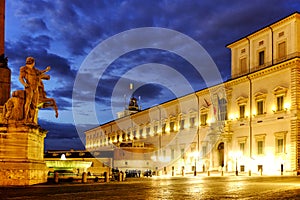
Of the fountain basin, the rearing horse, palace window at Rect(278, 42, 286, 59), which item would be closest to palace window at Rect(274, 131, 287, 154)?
palace window at Rect(278, 42, 286, 59)

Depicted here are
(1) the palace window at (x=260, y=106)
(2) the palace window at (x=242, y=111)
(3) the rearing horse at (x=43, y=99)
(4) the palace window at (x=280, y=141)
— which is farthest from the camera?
(2) the palace window at (x=242, y=111)

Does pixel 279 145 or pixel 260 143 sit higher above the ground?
pixel 260 143

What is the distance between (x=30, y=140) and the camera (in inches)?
624

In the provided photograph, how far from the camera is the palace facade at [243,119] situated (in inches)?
1426

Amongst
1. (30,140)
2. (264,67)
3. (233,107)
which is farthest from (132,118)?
(30,140)

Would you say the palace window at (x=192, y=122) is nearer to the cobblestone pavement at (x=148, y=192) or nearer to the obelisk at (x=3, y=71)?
the cobblestone pavement at (x=148, y=192)

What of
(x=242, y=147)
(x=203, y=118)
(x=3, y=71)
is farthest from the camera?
(x=203, y=118)

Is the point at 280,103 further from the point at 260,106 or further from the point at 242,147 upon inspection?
the point at 242,147

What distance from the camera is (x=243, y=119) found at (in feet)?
138

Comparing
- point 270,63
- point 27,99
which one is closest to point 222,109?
point 270,63

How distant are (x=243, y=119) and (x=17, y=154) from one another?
2987 centimetres

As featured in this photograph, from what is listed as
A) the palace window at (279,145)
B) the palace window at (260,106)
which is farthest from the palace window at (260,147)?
the palace window at (260,106)

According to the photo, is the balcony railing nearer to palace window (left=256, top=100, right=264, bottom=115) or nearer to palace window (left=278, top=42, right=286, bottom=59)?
palace window (left=278, top=42, right=286, bottom=59)

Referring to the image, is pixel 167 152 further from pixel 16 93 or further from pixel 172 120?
pixel 16 93
